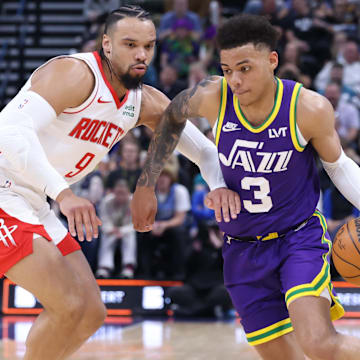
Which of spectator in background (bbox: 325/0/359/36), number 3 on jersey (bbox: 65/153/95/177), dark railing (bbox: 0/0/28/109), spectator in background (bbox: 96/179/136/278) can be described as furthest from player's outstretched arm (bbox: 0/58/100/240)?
spectator in background (bbox: 325/0/359/36)

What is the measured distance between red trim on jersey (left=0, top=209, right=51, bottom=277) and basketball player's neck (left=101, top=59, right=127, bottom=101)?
889 mm

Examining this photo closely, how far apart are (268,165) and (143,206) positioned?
789 mm

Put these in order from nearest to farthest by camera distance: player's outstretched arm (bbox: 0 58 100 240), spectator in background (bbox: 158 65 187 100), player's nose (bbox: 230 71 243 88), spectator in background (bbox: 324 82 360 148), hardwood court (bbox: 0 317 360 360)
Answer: player's outstretched arm (bbox: 0 58 100 240) < player's nose (bbox: 230 71 243 88) < hardwood court (bbox: 0 317 360 360) < spectator in background (bbox: 324 82 360 148) < spectator in background (bbox: 158 65 187 100)

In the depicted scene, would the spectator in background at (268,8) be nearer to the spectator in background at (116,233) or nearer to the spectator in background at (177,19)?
the spectator in background at (177,19)

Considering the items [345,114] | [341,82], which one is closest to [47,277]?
[345,114]

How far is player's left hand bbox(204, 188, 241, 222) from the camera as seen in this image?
3.61 m

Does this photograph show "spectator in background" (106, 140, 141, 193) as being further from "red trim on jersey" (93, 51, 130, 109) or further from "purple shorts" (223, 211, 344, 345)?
"purple shorts" (223, 211, 344, 345)

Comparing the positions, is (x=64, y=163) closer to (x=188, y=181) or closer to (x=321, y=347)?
(x=321, y=347)

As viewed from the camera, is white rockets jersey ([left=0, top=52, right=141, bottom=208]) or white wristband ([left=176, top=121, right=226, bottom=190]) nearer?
white rockets jersey ([left=0, top=52, right=141, bottom=208])

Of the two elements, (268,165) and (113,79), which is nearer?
(268,165)

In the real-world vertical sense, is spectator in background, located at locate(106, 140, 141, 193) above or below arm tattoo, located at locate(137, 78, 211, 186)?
below

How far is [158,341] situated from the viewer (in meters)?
6.38

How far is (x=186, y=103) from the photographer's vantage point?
386 centimetres

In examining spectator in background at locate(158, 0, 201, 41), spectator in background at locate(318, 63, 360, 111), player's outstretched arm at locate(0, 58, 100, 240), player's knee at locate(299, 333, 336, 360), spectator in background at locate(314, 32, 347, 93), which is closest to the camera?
player's knee at locate(299, 333, 336, 360)
